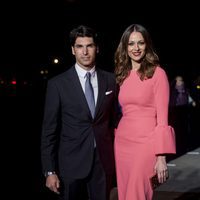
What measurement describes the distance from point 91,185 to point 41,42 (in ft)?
101

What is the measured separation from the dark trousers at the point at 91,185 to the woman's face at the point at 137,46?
0.79m

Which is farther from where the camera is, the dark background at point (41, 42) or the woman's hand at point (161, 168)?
the dark background at point (41, 42)

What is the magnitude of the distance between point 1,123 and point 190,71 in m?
34.5

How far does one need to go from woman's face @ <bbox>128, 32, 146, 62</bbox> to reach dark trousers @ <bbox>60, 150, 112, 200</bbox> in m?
0.79

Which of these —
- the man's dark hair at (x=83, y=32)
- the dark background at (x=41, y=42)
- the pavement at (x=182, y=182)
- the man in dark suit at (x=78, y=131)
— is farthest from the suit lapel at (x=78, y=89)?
the dark background at (x=41, y=42)

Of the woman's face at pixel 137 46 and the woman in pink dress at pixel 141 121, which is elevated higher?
the woman's face at pixel 137 46

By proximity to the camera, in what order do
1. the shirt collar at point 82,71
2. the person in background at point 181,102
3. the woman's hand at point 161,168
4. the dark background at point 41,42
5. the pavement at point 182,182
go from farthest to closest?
the person in background at point 181,102 < the dark background at point 41,42 < the pavement at point 182,182 < the shirt collar at point 82,71 < the woman's hand at point 161,168

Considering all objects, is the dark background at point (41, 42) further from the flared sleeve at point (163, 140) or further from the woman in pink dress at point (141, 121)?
the flared sleeve at point (163, 140)

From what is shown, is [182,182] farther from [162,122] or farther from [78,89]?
[78,89]

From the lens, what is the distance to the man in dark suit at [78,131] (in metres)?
2.81

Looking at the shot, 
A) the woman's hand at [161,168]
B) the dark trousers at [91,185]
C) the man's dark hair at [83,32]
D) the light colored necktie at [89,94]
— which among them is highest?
the man's dark hair at [83,32]

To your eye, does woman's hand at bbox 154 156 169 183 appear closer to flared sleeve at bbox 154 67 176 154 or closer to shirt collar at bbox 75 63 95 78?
flared sleeve at bbox 154 67 176 154

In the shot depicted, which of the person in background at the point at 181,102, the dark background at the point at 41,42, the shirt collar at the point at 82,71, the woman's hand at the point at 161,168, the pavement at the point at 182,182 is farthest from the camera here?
the person in background at the point at 181,102

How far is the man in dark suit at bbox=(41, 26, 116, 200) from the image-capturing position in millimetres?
2809
